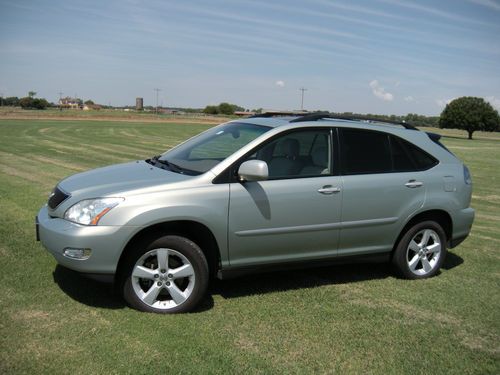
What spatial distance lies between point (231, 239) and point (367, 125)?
6.73ft

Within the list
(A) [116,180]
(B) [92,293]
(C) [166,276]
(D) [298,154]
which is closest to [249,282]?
(C) [166,276]

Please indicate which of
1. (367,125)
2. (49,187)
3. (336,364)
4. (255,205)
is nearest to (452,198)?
(367,125)

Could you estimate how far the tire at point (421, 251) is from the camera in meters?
5.53

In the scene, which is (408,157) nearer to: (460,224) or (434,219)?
(434,219)

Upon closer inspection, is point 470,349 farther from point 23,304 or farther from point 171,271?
point 23,304

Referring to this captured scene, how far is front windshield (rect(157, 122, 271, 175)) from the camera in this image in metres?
4.84

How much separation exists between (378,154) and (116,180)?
2711 mm

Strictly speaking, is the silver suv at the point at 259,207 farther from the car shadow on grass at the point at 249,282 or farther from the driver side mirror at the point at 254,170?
the car shadow on grass at the point at 249,282

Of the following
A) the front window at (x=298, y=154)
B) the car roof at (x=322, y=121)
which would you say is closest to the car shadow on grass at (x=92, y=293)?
the front window at (x=298, y=154)

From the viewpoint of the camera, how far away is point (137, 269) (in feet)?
13.9

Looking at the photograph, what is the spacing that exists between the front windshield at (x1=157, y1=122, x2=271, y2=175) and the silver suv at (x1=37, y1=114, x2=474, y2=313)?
0.02m

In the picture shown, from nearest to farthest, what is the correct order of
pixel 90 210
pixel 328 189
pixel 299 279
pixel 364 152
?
pixel 90 210 → pixel 328 189 → pixel 364 152 → pixel 299 279

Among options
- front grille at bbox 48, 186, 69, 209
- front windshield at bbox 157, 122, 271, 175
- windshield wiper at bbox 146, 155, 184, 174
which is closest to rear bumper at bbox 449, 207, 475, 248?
front windshield at bbox 157, 122, 271, 175

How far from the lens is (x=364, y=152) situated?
17.3 feet
